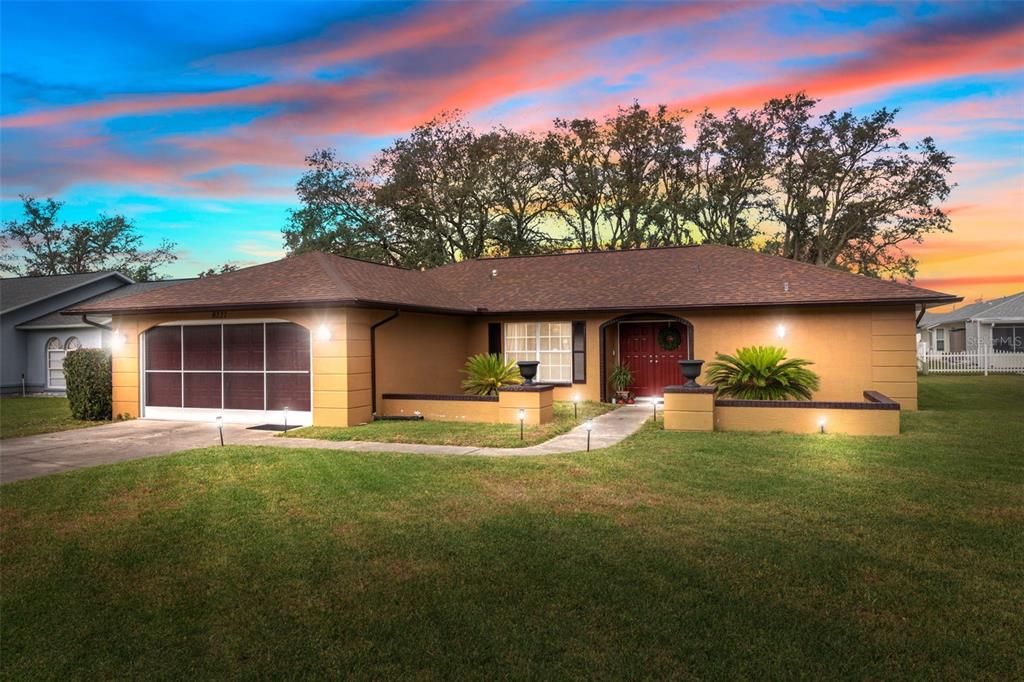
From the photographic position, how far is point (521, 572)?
4.94m

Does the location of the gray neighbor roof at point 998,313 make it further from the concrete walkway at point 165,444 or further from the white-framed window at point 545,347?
the concrete walkway at point 165,444

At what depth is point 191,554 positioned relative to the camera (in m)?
5.52

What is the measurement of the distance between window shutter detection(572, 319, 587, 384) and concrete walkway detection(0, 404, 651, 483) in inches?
131

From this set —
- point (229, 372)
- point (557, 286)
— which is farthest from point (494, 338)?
point (229, 372)

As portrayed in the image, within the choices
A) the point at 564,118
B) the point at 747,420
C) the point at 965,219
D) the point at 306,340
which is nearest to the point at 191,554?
the point at 306,340

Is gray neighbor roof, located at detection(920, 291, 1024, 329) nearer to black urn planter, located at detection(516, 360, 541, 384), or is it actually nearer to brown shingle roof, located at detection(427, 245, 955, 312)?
brown shingle roof, located at detection(427, 245, 955, 312)

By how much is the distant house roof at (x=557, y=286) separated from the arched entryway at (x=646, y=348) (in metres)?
0.90

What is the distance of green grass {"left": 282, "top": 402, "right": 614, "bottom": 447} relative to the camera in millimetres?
11070

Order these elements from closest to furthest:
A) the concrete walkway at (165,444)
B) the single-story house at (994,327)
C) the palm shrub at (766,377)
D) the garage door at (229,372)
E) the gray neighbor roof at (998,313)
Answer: the concrete walkway at (165,444) → the garage door at (229,372) → the palm shrub at (766,377) → the gray neighbor roof at (998,313) → the single-story house at (994,327)

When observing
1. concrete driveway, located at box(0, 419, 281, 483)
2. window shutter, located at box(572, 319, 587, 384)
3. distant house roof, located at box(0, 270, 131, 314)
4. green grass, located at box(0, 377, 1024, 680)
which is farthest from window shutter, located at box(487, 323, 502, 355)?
distant house roof, located at box(0, 270, 131, 314)

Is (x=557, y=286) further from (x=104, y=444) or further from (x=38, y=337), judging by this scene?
(x=38, y=337)

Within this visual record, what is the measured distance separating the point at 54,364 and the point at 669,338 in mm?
24560

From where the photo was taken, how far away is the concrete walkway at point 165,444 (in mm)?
9922

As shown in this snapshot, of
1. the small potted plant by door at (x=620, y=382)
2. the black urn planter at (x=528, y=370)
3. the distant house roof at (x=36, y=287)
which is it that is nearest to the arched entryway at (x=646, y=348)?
the small potted plant by door at (x=620, y=382)
